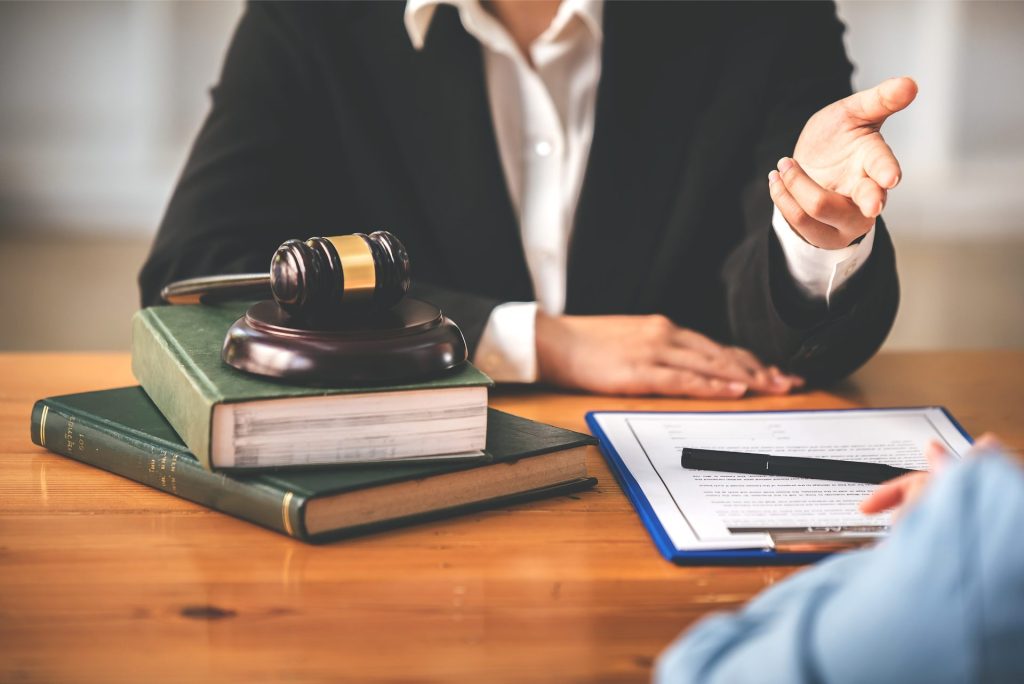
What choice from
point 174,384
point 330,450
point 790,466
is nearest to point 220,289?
point 174,384

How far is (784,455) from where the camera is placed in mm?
848

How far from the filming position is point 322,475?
70 cm

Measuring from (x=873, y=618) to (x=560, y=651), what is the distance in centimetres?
22

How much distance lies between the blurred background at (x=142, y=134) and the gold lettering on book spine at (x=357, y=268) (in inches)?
92.9

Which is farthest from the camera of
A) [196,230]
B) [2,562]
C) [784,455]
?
[196,230]

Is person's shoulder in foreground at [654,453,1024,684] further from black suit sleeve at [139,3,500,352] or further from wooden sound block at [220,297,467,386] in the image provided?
black suit sleeve at [139,3,500,352]

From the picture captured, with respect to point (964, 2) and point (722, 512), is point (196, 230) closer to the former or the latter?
point (722, 512)

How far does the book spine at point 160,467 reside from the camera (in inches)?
Answer: 26.9

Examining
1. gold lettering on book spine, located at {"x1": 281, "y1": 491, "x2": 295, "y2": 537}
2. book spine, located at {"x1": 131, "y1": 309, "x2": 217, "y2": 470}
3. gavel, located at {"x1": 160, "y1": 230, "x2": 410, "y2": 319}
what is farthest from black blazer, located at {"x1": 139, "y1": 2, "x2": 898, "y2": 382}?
gold lettering on book spine, located at {"x1": 281, "y1": 491, "x2": 295, "y2": 537}

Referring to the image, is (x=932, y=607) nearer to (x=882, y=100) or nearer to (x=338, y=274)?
(x=338, y=274)

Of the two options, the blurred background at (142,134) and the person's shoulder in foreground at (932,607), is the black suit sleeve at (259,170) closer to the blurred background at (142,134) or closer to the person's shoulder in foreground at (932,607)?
the person's shoulder in foreground at (932,607)

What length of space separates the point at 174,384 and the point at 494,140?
0.83 meters

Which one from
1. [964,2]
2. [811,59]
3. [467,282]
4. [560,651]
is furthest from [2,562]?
[964,2]

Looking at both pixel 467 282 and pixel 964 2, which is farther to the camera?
pixel 964 2
